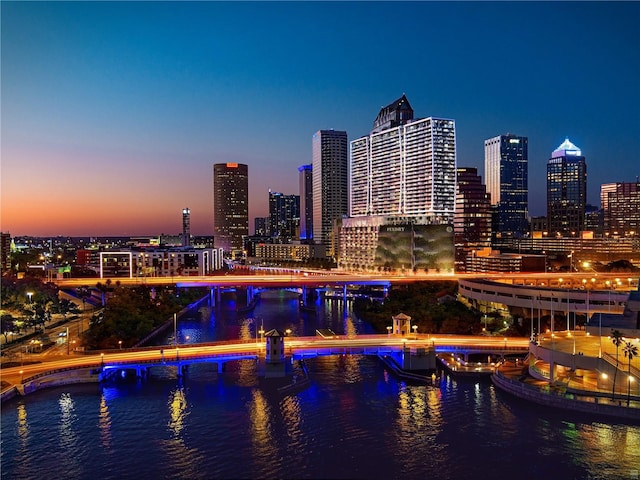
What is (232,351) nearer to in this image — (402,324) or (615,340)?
(402,324)

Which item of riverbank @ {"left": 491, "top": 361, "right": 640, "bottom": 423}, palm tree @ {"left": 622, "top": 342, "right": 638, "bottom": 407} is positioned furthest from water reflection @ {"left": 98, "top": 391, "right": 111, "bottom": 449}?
palm tree @ {"left": 622, "top": 342, "right": 638, "bottom": 407}

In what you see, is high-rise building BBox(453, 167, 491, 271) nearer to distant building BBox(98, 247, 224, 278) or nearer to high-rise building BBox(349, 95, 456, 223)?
high-rise building BBox(349, 95, 456, 223)

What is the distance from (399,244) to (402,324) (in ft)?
244

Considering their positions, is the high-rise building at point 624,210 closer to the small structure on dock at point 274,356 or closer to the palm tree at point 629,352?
the palm tree at point 629,352

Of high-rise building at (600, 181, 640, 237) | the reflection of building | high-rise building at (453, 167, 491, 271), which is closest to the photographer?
the reflection of building

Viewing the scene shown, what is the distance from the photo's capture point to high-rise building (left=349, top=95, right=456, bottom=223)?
138 meters

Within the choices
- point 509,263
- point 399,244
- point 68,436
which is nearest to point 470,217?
point 509,263

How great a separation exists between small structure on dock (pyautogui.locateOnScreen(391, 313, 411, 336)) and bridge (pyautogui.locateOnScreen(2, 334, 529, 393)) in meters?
1.59

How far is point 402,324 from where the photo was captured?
2318 inches

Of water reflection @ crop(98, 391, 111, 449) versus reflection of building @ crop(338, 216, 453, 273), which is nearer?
water reflection @ crop(98, 391, 111, 449)

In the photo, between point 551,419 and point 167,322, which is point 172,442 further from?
point 167,322

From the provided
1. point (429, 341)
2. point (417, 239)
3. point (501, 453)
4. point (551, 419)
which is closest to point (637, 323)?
point (551, 419)

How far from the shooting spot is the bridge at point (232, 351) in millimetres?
46719

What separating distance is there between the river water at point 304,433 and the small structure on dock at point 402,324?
984 cm
